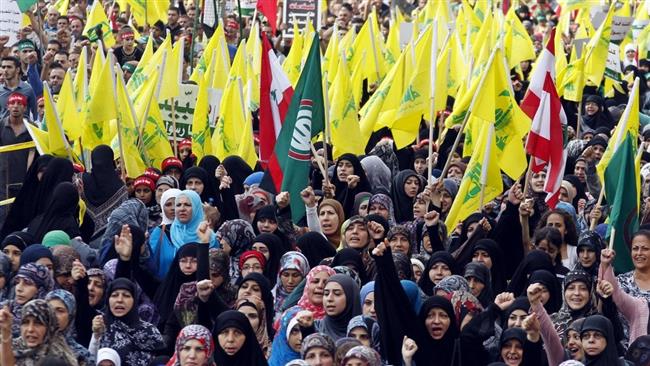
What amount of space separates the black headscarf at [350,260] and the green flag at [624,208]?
157 centimetres

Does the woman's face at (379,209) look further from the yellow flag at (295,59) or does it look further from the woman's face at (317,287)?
the yellow flag at (295,59)

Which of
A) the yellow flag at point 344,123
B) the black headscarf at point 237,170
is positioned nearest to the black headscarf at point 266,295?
the black headscarf at point 237,170

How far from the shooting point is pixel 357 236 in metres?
11.8

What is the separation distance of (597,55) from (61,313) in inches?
322

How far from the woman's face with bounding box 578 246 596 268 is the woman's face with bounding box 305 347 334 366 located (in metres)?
2.47

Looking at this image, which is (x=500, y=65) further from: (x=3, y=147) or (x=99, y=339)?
(x=99, y=339)

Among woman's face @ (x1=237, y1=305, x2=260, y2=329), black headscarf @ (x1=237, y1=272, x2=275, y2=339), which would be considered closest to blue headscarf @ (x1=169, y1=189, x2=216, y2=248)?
black headscarf @ (x1=237, y1=272, x2=275, y2=339)

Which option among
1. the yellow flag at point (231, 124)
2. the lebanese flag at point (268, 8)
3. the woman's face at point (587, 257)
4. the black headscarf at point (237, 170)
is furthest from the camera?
the lebanese flag at point (268, 8)

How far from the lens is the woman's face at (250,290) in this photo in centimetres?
1073

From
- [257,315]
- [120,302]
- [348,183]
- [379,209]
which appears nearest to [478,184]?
[348,183]

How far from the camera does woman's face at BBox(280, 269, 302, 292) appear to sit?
11.2m

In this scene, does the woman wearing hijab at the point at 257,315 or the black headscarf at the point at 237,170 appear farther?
the black headscarf at the point at 237,170

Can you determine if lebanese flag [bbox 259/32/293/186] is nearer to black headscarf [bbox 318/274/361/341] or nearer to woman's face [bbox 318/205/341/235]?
woman's face [bbox 318/205/341/235]

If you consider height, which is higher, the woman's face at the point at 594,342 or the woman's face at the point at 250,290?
the woman's face at the point at 594,342
